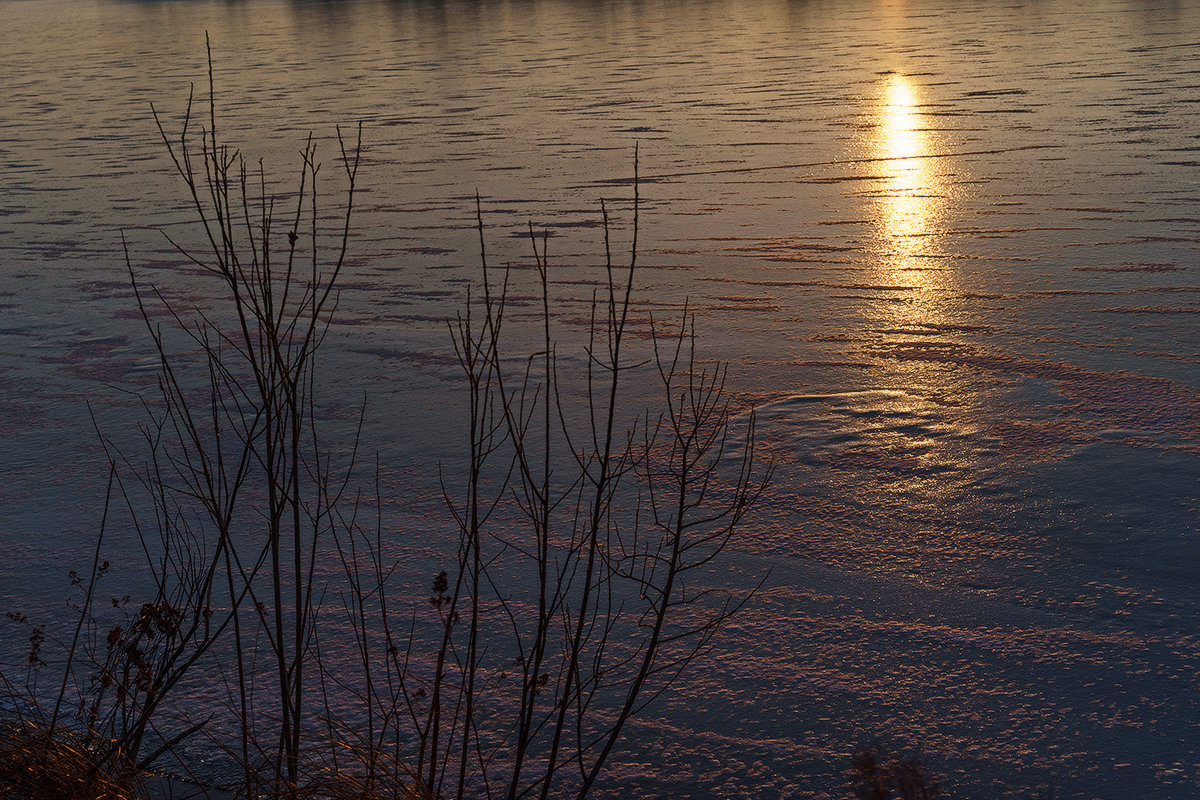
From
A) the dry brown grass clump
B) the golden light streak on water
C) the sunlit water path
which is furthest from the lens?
the golden light streak on water

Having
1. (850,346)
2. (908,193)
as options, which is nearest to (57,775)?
(850,346)

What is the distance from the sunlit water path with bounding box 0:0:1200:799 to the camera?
2746 mm

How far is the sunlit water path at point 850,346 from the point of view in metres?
2.75

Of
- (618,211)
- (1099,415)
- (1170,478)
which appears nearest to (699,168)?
(618,211)

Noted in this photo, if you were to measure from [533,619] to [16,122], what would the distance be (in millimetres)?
13135

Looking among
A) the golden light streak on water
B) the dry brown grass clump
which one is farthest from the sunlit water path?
the dry brown grass clump

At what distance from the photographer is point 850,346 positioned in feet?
16.9

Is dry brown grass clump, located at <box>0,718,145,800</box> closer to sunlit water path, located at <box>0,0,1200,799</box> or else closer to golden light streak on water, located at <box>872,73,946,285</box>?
sunlit water path, located at <box>0,0,1200,799</box>

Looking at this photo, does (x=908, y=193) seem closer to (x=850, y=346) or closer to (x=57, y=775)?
(x=850, y=346)

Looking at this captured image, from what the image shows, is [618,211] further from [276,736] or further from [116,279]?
[276,736]

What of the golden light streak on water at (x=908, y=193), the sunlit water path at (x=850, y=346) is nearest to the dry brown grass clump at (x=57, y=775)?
the sunlit water path at (x=850, y=346)

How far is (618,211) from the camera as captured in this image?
763 centimetres

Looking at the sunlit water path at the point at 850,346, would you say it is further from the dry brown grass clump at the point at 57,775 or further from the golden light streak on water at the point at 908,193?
the dry brown grass clump at the point at 57,775

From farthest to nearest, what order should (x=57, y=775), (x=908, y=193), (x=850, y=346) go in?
(x=908, y=193) → (x=850, y=346) → (x=57, y=775)
